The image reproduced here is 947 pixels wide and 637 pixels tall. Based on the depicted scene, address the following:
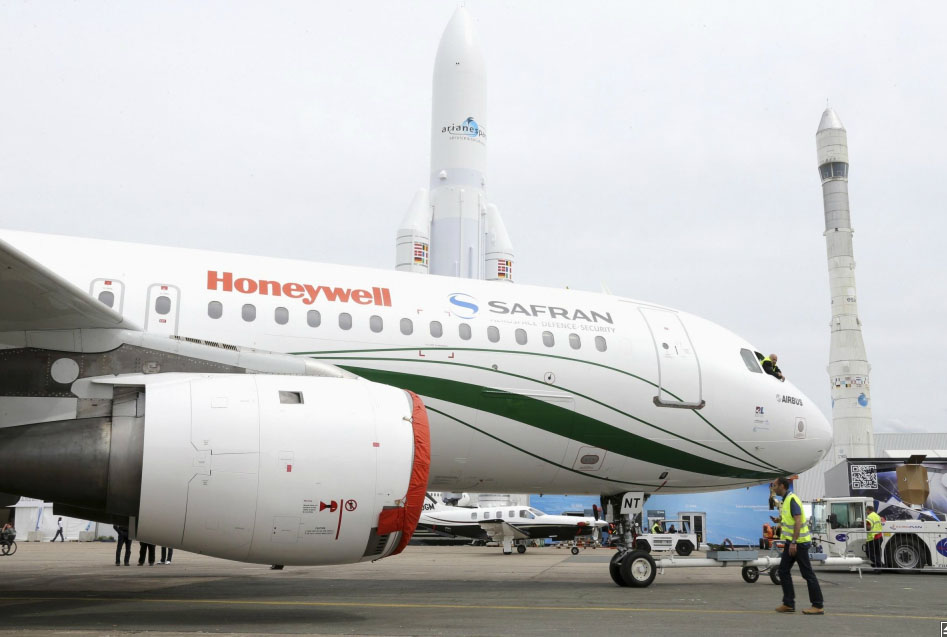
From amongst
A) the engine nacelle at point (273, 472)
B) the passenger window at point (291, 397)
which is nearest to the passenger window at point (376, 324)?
the engine nacelle at point (273, 472)

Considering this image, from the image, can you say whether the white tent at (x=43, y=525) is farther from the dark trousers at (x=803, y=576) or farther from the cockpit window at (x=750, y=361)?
the dark trousers at (x=803, y=576)

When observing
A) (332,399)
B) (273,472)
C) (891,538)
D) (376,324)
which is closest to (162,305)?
(376,324)

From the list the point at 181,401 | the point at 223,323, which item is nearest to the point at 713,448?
the point at 223,323

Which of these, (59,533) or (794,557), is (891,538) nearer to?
(794,557)

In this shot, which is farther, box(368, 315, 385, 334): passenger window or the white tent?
the white tent

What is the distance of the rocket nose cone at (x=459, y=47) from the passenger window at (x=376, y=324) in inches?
1425

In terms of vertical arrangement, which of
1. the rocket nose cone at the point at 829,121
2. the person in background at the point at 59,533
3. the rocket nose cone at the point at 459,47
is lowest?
the person in background at the point at 59,533

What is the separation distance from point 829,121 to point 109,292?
7273cm

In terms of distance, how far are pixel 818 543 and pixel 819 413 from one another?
10.6m

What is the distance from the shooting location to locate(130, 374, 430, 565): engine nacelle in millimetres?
7574

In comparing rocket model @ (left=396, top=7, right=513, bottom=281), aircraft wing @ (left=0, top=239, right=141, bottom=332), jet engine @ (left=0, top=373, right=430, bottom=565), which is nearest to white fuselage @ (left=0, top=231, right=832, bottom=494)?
aircraft wing @ (left=0, top=239, right=141, bottom=332)

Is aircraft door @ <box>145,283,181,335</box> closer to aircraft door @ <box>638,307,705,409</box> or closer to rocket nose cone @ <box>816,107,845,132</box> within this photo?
aircraft door @ <box>638,307,705,409</box>

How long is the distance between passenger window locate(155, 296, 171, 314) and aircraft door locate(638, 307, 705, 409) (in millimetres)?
6792

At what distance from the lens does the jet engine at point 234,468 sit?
7586mm
